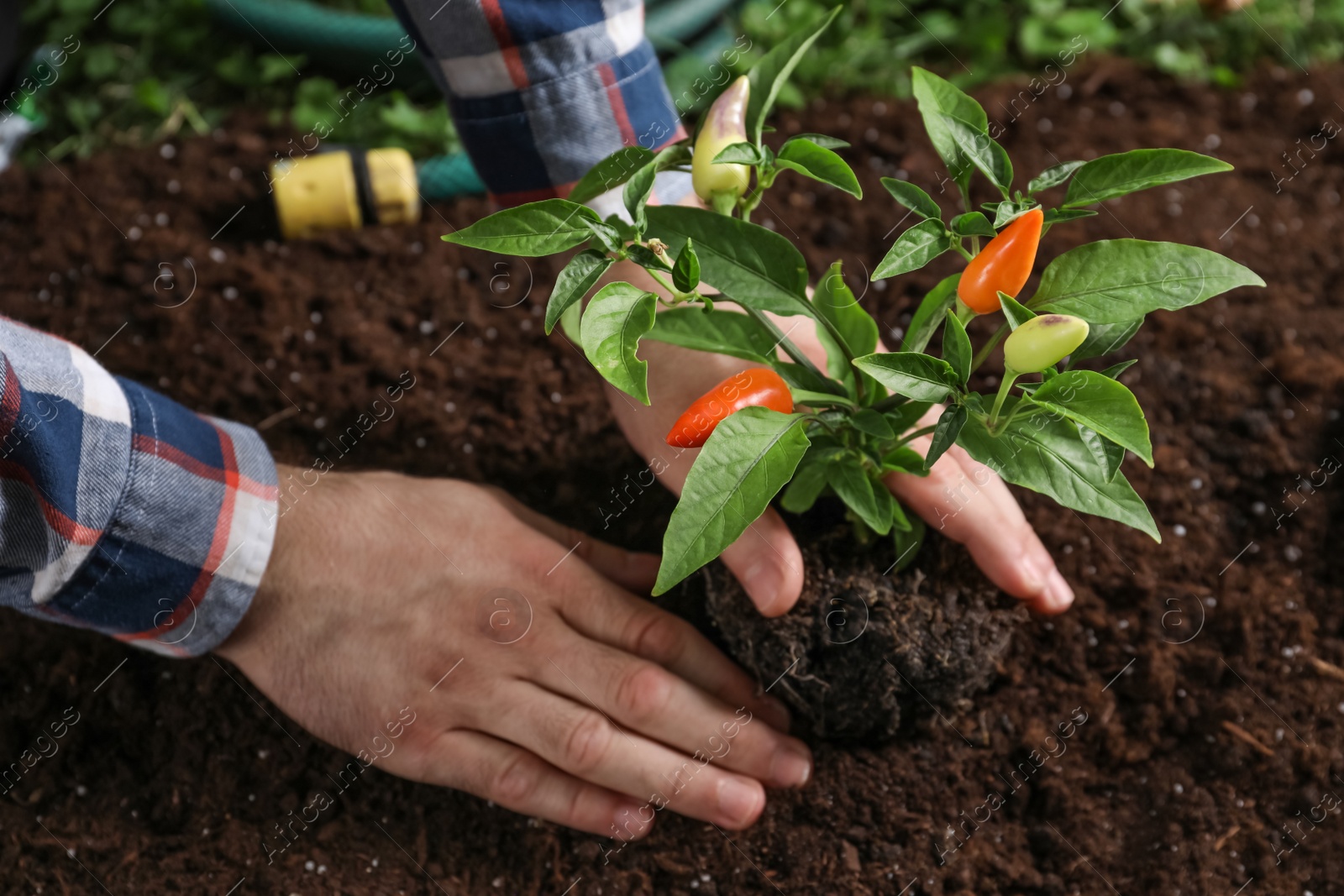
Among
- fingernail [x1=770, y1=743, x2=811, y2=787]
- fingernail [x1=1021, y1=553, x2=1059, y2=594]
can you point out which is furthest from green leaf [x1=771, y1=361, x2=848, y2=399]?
fingernail [x1=770, y1=743, x2=811, y2=787]

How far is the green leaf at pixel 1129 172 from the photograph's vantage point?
0.75 meters

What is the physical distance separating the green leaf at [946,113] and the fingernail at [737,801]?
27.2 inches

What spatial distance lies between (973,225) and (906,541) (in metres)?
0.42

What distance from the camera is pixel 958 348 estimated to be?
0.80m

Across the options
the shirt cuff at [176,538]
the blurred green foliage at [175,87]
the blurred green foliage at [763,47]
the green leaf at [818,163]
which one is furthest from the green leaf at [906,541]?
the blurred green foliage at [175,87]

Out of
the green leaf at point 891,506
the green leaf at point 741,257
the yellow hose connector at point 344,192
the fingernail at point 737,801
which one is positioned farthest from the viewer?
the yellow hose connector at point 344,192

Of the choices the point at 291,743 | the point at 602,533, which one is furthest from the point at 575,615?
the point at 291,743

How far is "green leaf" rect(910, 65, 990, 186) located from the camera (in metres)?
0.82

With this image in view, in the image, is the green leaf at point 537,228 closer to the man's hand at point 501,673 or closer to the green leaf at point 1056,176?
the green leaf at point 1056,176

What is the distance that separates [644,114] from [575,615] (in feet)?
2.04

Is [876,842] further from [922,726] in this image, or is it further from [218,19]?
[218,19]

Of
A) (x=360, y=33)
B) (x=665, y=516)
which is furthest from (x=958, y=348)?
(x=360, y=33)

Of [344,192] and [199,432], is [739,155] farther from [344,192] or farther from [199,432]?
[344,192]

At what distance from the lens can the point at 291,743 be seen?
4.01ft
